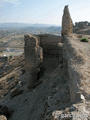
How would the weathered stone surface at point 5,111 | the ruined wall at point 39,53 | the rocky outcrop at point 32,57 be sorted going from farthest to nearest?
the ruined wall at point 39,53 < the rocky outcrop at point 32,57 < the weathered stone surface at point 5,111

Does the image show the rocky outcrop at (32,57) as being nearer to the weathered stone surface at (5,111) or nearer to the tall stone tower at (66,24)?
the weathered stone surface at (5,111)

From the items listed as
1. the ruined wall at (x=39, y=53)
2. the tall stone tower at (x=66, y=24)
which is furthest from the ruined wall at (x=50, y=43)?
the tall stone tower at (x=66, y=24)

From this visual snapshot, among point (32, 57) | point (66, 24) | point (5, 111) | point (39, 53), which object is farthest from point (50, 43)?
point (5, 111)

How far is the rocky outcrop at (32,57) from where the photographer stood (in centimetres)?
2367

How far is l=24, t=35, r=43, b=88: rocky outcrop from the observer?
77.7 feet

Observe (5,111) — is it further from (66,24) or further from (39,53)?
(66,24)

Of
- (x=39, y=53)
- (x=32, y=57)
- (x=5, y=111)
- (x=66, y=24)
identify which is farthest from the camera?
(x=66, y=24)

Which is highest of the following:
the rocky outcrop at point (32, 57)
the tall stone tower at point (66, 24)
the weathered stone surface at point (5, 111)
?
the tall stone tower at point (66, 24)

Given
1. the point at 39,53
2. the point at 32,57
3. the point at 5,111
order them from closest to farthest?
1. the point at 5,111
2. the point at 32,57
3. the point at 39,53

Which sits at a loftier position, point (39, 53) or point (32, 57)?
point (39, 53)

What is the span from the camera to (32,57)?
2414 centimetres

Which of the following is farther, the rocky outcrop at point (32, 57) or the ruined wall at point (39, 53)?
the ruined wall at point (39, 53)

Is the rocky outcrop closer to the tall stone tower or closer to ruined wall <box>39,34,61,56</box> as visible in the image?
ruined wall <box>39,34,61,56</box>

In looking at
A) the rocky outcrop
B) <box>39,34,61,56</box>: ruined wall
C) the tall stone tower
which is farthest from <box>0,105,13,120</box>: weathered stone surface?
the tall stone tower
